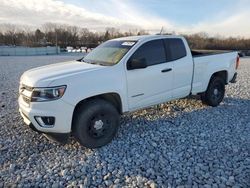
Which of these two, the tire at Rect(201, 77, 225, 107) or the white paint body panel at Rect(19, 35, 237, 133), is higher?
the white paint body panel at Rect(19, 35, 237, 133)

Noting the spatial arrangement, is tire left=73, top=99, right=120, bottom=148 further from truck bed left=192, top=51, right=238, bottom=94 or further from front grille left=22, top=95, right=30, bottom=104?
truck bed left=192, top=51, right=238, bottom=94

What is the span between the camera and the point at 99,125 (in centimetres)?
446

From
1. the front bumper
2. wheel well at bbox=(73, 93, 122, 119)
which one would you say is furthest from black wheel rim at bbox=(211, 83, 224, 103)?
the front bumper

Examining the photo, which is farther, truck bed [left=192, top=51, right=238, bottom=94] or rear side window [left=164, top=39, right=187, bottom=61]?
truck bed [left=192, top=51, right=238, bottom=94]

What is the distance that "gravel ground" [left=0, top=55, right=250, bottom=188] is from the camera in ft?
11.5

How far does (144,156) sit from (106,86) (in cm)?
134

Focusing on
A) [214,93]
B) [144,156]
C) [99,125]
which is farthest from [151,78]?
[214,93]

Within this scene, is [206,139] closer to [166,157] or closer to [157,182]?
[166,157]

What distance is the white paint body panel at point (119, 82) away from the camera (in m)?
4.06

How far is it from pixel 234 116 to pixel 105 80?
11.6ft

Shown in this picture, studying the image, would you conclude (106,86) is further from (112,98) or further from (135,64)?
(135,64)

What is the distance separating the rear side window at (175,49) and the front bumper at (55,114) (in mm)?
2559

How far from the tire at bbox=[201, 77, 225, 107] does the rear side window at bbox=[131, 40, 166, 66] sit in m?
1.95

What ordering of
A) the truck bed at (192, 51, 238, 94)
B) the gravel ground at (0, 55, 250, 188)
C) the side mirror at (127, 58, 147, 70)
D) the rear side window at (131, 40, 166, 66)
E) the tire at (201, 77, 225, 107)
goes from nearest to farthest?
the gravel ground at (0, 55, 250, 188) → the side mirror at (127, 58, 147, 70) → the rear side window at (131, 40, 166, 66) → the truck bed at (192, 51, 238, 94) → the tire at (201, 77, 225, 107)
